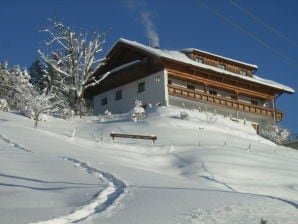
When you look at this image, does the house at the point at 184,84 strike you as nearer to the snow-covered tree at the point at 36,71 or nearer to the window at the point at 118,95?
the window at the point at 118,95

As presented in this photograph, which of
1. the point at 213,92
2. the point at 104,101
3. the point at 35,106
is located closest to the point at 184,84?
the point at 213,92

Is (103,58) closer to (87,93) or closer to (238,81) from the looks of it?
(87,93)

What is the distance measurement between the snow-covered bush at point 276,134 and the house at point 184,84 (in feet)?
7.45

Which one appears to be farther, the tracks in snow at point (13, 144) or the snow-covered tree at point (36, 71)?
the snow-covered tree at point (36, 71)

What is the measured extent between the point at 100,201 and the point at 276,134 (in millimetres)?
33904

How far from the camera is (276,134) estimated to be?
42.3 meters

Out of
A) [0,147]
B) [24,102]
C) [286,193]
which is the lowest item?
[286,193]

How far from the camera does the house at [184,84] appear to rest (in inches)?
1603

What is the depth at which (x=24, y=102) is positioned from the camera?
3434 cm

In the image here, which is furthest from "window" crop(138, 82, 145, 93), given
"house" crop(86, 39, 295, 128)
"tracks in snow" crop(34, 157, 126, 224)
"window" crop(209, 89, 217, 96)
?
"tracks in snow" crop(34, 157, 126, 224)

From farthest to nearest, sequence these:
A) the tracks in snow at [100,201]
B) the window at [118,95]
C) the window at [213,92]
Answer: the window at [213,92] < the window at [118,95] < the tracks in snow at [100,201]

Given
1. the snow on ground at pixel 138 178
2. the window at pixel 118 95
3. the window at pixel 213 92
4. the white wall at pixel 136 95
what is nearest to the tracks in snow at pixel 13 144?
the snow on ground at pixel 138 178

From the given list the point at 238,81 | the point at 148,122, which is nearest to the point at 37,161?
the point at 148,122

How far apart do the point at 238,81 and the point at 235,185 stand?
2856 centimetres
